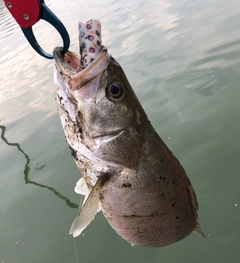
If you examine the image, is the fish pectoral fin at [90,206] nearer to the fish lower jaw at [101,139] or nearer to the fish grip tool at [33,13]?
the fish lower jaw at [101,139]

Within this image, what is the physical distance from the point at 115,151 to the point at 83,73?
1.63 feet

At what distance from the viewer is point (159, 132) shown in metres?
6.08

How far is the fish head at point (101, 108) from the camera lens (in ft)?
6.81

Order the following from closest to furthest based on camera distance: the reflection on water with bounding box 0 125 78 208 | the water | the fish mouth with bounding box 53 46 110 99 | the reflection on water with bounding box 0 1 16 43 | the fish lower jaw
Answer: the fish mouth with bounding box 53 46 110 99 < the fish lower jaw < the water < the reflection on water with bounding box 0 125 78 208 < the reflection on water with bounding box 0 1 16 43

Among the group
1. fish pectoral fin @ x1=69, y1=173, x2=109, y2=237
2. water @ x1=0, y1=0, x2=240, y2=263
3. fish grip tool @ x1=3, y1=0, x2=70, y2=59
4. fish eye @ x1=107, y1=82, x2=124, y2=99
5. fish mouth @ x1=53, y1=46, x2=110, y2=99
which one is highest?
fish grip tool @ x1=3, y1=0, x2=70, y2=59

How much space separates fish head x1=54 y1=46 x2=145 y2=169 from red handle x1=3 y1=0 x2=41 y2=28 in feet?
0.74

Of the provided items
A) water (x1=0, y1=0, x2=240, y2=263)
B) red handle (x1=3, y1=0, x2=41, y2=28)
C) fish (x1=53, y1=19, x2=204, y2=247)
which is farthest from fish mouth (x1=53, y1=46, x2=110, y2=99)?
water (x1=0, y1=0, x2=240, y2=263)

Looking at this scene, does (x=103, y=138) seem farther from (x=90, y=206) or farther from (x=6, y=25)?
(x=6, y=25)

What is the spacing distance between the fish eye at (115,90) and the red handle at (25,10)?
0.58 meters

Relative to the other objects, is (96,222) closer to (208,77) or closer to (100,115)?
(100,115)

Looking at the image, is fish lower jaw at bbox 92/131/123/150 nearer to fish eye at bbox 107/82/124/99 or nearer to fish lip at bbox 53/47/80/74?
fish eye at bbox 107/82/124/99

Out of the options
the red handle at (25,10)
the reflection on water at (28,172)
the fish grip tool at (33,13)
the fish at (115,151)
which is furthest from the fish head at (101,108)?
the reflection on water at (28,172)

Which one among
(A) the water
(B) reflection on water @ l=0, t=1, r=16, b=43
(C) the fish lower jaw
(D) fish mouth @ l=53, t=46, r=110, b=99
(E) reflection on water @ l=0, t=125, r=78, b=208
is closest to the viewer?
(D) fish mouth @ l=53, t=46, r=110, b=99

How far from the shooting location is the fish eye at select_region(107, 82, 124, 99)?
212cm
